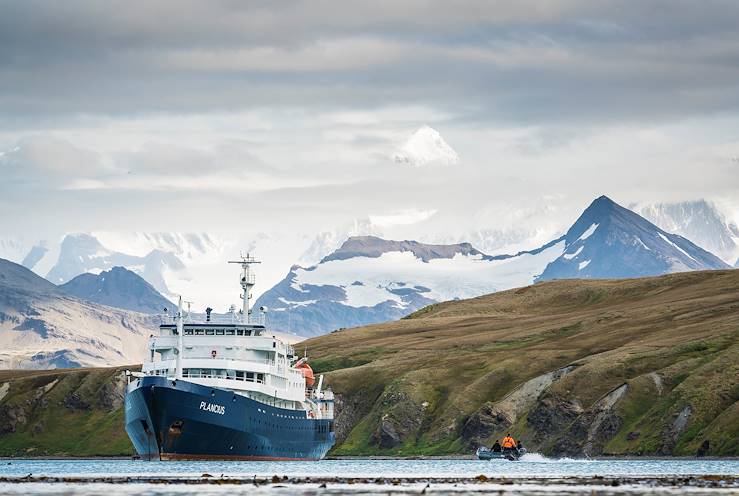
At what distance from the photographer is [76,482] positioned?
370ft

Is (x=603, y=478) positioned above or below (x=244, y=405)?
below

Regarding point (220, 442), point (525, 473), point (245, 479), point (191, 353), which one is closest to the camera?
point (245, 479)

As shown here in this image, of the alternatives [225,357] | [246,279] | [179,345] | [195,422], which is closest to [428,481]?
[195,422]

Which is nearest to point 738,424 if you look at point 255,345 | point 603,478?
point 255,345

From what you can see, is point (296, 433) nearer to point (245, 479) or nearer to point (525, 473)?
point (525, 473)

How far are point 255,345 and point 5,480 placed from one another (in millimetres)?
51215

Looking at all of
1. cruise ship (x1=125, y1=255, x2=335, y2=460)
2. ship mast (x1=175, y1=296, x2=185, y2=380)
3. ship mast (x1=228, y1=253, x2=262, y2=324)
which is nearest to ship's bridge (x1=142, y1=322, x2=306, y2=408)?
cruise ship (x1=125, y1=255, x2=335, y2=460)

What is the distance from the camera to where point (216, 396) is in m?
149

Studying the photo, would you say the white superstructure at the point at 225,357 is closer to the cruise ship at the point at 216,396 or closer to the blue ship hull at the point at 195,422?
the cruise ship at the point at 216,396

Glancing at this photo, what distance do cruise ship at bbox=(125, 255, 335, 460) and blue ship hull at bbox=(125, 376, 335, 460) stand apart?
0.34ft

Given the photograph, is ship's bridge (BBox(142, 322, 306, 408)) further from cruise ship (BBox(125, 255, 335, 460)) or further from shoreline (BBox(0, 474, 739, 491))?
Result: shoreline (BBox(0, 474, 739, 491))

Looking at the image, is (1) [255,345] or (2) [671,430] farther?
(2) [671,430]

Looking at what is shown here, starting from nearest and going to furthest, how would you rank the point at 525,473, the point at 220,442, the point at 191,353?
the point at 525,473 < the point at 220,442 < the point at 191,353

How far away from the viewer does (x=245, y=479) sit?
112000mm
